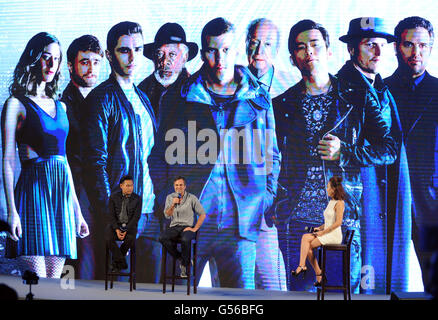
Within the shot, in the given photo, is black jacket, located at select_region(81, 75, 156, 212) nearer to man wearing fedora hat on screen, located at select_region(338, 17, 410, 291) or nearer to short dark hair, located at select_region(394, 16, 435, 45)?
man wearing fedora hat on screen, located at select_region(338, 17, 410, 291)

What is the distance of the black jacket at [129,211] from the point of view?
6.42 metres

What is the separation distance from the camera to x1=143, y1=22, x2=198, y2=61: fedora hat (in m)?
7.14

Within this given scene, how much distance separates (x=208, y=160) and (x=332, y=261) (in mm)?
1609

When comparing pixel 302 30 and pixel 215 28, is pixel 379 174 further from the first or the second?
pixel 215 28

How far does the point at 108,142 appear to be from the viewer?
286 inches

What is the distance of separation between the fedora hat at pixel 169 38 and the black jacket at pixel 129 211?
1.63 metres

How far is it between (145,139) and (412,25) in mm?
2926

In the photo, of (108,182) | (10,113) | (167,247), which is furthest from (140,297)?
(10,113)

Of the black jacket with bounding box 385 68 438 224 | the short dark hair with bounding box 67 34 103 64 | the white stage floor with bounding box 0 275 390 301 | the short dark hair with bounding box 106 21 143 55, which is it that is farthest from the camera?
the short dark hair with bounding box 67 34 103 64

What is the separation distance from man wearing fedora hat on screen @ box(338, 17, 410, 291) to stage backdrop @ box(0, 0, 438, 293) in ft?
0.13

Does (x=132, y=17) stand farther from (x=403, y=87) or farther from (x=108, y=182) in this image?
(x=403, y=87)

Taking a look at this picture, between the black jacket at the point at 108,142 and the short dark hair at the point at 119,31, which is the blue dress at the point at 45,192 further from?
the short dark hair at the point at 119,31

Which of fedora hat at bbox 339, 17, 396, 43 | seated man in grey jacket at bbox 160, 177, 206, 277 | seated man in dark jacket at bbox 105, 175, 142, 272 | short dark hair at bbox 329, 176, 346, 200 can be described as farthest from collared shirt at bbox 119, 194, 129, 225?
fedora hat at bbox 339, 17, 396, 43

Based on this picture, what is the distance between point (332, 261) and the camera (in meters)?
6.80
